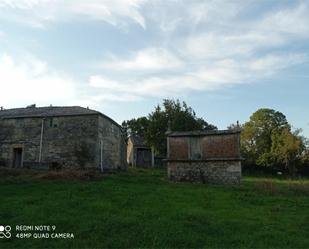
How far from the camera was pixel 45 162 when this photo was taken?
2880 centimetres

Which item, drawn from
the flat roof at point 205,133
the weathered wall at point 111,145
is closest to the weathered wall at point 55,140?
the weathered wall at point 111,145

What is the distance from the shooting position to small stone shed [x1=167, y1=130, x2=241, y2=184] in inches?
933

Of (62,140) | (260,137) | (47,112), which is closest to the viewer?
(62,140)

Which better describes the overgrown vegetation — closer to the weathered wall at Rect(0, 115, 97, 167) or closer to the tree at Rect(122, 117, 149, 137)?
the tree at Rect(122, 117, 149, 137)

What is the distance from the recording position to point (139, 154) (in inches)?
2189

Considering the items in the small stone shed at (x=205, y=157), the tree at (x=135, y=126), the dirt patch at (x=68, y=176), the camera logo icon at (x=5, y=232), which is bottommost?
the camera logo icon at (x=5, y=232)

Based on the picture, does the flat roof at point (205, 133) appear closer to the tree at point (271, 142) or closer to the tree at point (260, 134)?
the tree at point (271, 142)

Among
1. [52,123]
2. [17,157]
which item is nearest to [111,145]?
[52,123]

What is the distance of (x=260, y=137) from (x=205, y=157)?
3040 centimetres

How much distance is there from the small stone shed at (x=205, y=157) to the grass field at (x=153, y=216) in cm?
605

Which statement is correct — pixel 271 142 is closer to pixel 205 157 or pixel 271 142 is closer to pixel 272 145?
pixel 272 145

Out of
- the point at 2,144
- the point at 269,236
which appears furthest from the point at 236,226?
the point at 2,144

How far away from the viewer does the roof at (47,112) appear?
96.2 ft

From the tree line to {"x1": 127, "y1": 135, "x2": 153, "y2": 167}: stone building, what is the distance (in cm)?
725
